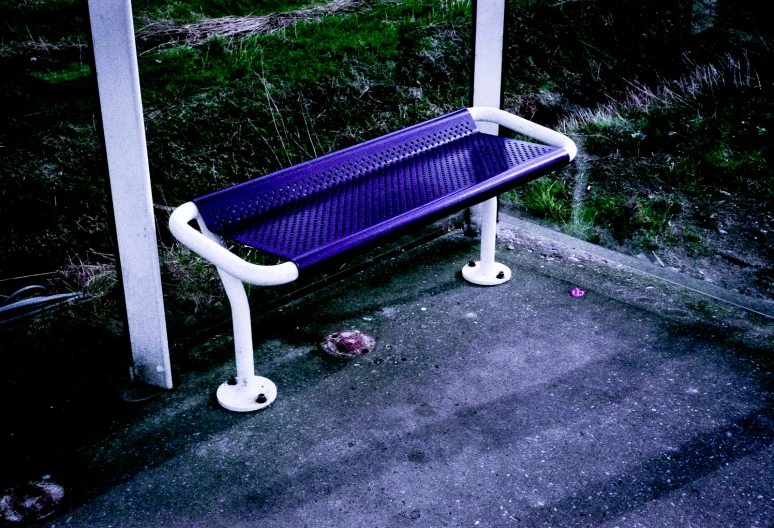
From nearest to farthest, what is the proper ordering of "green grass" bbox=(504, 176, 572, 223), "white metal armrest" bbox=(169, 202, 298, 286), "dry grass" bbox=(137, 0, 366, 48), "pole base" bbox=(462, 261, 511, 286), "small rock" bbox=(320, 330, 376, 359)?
1. "white metal armrest" bbox=(169, 202, 298, 286)
2. "small rock" bbox=(320, 330, 376, 359)
3. "pole base" bbox=(462, 261, 511, 286)
4. "green grass" bbox=(504, 176, 572, 223)
5. "dry grass" bbox=(137, 0, 366, 48)

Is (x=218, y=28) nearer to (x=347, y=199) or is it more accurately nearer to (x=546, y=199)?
(x=546, y=199)

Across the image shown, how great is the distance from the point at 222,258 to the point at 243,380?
1.96ft

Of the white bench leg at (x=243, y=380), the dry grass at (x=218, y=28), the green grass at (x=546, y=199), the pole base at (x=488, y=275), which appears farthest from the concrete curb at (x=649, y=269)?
the dry grass at (x=218, y=28)

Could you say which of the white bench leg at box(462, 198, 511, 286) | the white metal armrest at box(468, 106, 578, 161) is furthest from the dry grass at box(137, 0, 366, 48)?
the white bench leg at box(462, 198, 511, 286)

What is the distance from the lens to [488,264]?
3359 millimetres

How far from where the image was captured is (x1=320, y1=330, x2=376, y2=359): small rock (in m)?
2.87

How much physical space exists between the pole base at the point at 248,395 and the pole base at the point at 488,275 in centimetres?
113

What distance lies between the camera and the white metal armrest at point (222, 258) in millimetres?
2047

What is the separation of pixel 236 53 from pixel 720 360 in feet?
11.4

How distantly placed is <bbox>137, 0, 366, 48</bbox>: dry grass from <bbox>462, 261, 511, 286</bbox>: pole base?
8.42 ft

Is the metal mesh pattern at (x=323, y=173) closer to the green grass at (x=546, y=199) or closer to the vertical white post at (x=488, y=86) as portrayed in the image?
the vertical white post at (x=488, y=86)

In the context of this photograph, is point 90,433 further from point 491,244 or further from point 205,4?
point 205,4

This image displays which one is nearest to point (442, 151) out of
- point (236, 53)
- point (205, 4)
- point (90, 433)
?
point (90, 433)

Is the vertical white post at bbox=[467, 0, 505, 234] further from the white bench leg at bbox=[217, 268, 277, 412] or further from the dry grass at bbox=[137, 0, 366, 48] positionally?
the dry grass at bbox=[137, 0, 366, 48]
